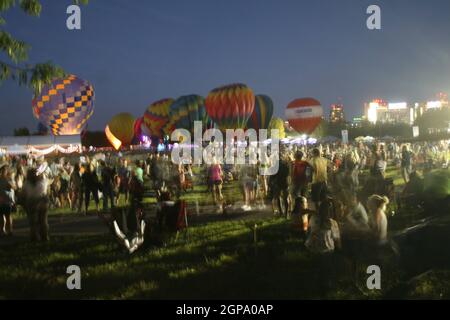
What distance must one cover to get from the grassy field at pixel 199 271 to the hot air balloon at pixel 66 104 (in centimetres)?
2369

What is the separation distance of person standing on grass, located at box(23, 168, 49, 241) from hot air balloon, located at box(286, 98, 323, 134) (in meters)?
22.6

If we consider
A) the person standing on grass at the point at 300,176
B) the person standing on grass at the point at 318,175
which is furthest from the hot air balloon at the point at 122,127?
the person standing on grass at the point at 318,175

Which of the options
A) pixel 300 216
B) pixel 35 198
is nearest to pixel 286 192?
pixel 300 216

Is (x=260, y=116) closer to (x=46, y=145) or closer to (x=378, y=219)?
(x=46, y=145)

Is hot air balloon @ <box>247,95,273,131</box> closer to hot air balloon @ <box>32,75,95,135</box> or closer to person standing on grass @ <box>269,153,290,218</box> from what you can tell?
hot air balloon @ <box>32,75,95,135</box>

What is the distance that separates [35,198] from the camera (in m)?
8.35

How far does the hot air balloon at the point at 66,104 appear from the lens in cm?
3011

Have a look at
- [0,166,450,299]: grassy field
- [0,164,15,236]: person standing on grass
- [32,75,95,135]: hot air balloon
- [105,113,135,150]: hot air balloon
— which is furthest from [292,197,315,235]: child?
[105,113,135,150]: hot air balloon

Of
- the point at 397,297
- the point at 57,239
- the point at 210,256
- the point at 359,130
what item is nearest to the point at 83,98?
the point at 57,239

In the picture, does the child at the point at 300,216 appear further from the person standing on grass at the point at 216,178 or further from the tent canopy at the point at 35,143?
the tent canopy at the point at 35,143

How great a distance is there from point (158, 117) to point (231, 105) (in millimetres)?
12434

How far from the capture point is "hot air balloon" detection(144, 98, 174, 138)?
3812 centimetres
